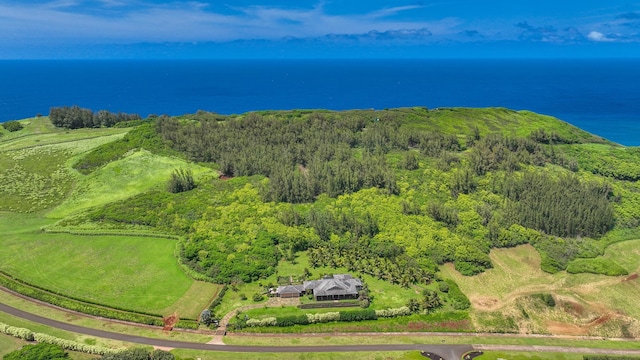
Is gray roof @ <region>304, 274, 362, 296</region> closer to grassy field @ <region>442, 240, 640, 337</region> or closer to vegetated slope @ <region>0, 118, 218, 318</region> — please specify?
vegetated slope @ <region>0, 118, 218, 318</region>

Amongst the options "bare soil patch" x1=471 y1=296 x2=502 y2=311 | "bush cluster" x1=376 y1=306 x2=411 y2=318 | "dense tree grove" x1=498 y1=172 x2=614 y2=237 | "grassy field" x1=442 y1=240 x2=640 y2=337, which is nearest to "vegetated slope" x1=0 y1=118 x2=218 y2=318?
"bush cluster" x1=376 y1=306 x2=411 y2=318

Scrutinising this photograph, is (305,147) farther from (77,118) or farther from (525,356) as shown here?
(77,118)

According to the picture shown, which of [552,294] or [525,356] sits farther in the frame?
[552,294]

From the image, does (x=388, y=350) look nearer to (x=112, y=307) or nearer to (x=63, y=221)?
(x=112, y=307)

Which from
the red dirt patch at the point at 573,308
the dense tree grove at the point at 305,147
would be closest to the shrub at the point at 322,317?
the red dirt patch at the point at 573,308

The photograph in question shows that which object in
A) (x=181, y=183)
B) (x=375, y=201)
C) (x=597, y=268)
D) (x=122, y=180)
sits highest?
(x=181, y=183)

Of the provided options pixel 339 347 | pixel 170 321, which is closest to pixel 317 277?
pixel 339 347
